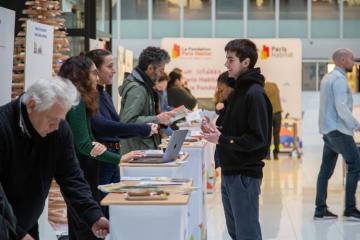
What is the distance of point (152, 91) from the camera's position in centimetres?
545

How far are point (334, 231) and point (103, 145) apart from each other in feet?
11.0

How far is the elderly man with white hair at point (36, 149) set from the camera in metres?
2.65

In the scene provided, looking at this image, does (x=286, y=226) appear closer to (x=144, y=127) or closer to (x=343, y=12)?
(x=144, y=127)

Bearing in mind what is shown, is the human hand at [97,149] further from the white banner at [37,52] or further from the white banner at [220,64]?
the white banner at [220,64]

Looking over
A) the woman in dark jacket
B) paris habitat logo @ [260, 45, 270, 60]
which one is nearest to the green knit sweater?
the woman in dark jacket

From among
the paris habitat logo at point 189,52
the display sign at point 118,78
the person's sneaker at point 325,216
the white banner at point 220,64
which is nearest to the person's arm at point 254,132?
the person's sneaker at point 325,216

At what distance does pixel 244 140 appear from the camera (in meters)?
4.14

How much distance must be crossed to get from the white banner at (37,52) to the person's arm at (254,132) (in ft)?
5.57

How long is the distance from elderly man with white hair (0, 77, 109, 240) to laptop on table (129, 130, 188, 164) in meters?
1.34

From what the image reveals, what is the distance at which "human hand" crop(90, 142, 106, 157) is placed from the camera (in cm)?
411

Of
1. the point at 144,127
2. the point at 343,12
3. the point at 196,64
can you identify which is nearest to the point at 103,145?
the point at 144,127

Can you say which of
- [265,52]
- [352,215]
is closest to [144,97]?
[352,215]

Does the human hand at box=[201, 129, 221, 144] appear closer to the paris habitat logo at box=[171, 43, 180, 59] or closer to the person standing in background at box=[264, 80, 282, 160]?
the person standing in background at box=[264, 80, 282, 160]

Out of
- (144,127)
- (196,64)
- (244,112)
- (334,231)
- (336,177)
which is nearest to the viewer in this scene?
(244,112)
